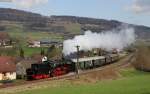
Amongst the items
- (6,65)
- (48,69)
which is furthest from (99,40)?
(48,69)

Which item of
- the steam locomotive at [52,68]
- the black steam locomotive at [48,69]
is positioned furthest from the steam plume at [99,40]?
the black steam locomotive at [48,69]

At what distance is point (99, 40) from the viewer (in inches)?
4281

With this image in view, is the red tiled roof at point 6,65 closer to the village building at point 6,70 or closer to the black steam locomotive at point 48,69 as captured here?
the village building at point 6,70

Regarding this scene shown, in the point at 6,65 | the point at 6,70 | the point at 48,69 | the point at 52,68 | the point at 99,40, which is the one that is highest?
the point at 99,40

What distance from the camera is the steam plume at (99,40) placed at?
100394 mm

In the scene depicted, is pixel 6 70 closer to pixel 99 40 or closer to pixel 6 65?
pixel 6 65

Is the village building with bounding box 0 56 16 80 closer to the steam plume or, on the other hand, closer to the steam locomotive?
the steam locomotive

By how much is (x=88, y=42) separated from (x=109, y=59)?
18862 mm

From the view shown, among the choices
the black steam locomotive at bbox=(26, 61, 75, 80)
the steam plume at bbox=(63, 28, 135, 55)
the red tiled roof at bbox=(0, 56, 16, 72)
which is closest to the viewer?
the black steam locomotive at bbox=(26, 61, 75, 80)

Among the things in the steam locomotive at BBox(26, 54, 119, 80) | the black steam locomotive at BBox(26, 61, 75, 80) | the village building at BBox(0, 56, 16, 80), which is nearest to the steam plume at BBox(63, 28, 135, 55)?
the steam locomotive at BBox(26, 54, 119, 80)

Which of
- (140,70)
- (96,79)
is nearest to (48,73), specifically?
(96,79)

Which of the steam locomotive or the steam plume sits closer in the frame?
the steam locomotive

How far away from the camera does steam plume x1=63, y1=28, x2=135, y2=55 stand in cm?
10039

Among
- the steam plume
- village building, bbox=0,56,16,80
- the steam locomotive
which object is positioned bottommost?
village building, bbox=0,56,16,80
